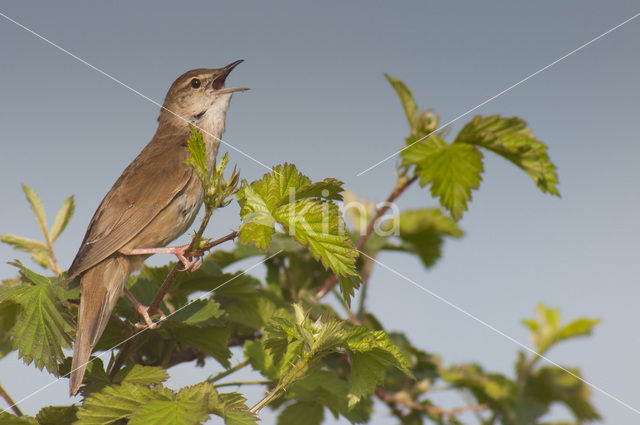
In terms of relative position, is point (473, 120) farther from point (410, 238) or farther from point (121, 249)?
point (121, 249)

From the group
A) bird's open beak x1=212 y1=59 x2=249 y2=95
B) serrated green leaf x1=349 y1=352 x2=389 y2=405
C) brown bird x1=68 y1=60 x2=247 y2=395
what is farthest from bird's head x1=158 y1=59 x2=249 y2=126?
serrated green leaf x1=349 y1=352 x2=389 y2=405

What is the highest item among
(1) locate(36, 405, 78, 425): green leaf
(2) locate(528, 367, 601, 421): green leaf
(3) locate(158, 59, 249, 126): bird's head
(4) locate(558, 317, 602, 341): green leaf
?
(3) locate(158, 59, 249, 126): bird's head

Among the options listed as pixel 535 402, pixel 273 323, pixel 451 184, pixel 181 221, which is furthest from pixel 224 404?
pixel 535 402

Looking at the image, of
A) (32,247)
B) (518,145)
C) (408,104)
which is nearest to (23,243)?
(32,247)

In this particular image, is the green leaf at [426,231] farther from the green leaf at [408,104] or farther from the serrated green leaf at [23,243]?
the serrated green leaf at [23,243]

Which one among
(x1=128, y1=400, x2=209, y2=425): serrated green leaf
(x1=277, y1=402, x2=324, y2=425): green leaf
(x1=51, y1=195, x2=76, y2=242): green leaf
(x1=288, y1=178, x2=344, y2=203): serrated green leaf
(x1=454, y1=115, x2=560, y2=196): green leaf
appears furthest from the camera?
(x1=51, y1=195, x2=76, y2=242): green leaf

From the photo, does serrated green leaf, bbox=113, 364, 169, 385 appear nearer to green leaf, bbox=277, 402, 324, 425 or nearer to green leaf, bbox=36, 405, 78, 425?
green leaf, bbox=36, 405, 78, 425

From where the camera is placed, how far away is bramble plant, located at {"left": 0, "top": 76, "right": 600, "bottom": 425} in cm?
225

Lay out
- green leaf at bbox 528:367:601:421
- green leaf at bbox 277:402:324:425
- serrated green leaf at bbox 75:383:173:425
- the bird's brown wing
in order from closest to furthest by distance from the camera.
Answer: serrated green leaf at bbox 75:383:173:425
green leaf at bbox 277:402:324:425
the bird's brown wing
green leaf at bbox 528:367:601:421

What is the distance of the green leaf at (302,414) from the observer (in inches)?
128

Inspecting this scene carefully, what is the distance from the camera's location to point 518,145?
3.06 metres

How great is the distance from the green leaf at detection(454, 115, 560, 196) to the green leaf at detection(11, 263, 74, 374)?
1764mm

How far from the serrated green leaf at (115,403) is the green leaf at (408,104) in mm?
1745

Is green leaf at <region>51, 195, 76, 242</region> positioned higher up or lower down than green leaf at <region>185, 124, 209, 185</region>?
lower down
